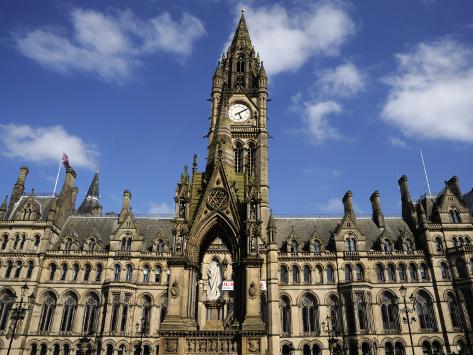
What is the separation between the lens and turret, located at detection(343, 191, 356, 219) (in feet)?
152

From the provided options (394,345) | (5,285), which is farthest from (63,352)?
(394,345)

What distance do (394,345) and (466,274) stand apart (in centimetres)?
1126

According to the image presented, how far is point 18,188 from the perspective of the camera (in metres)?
48.1

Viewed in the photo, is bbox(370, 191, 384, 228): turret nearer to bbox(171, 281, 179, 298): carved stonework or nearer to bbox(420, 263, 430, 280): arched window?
bbox(420, 263, 430, 280): arched window

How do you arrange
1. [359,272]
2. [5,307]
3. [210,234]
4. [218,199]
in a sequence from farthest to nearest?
[359,272]
[5,307]
[210,234]
[218,199]

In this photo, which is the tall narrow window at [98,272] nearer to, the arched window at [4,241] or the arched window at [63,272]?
the arched window at [63,272]

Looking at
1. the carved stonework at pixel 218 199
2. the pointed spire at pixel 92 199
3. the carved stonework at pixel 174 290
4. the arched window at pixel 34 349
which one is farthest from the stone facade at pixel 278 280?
the pointed spire at pixel 92 199

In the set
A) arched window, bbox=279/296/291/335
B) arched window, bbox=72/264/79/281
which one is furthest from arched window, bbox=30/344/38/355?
arched window, bbox=279/296/291/335

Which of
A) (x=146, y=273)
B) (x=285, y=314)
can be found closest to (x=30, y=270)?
(x=146, y=273)

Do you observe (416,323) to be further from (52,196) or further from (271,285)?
(52,196)

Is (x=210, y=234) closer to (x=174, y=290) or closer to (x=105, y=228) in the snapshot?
(x=174, y=290)

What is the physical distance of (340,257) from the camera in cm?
4281

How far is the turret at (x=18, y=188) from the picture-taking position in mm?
46919

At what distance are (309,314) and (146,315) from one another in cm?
1838
